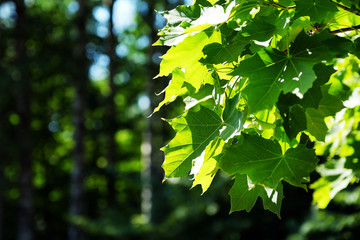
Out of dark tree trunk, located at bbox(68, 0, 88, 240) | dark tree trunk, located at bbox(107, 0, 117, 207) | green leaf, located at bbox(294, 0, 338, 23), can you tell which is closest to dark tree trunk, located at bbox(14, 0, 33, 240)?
dark tree trunk, located at bbox(68, 0, 88, 240)

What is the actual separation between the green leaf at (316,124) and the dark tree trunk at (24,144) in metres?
11.4

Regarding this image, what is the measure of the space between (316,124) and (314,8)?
0.35 meters

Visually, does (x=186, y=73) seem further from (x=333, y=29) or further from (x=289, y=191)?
(x=289, y=191)

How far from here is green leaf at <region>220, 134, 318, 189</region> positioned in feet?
3.90

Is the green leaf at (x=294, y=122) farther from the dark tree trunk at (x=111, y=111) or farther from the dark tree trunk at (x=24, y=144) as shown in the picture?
the dark tree trunk at (x=111, y=111)

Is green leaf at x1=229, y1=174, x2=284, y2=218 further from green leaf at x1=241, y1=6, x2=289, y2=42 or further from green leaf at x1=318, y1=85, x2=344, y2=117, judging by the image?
green leaf at x1=241, y1=6, x2=289, y2=42

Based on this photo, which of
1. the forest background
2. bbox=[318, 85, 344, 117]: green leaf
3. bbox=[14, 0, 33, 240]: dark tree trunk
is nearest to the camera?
bbox=[318, 85, 344, 117]: green leaf

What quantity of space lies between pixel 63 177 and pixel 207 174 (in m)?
16.6

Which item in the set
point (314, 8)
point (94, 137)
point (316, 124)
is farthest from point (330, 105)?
point (94, 137)

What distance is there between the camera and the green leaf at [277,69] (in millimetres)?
1057

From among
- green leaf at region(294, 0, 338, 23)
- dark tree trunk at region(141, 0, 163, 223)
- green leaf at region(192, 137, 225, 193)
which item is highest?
green leaf at region(294, 0, 338, 23)

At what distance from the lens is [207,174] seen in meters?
1.23

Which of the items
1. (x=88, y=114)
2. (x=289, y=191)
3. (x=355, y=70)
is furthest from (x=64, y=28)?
(x=355, y=70)

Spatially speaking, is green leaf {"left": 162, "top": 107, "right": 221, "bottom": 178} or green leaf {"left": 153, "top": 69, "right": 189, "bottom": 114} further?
green leaf {"left": 153, "top": 69, "right": 189, "bottom": 114}
